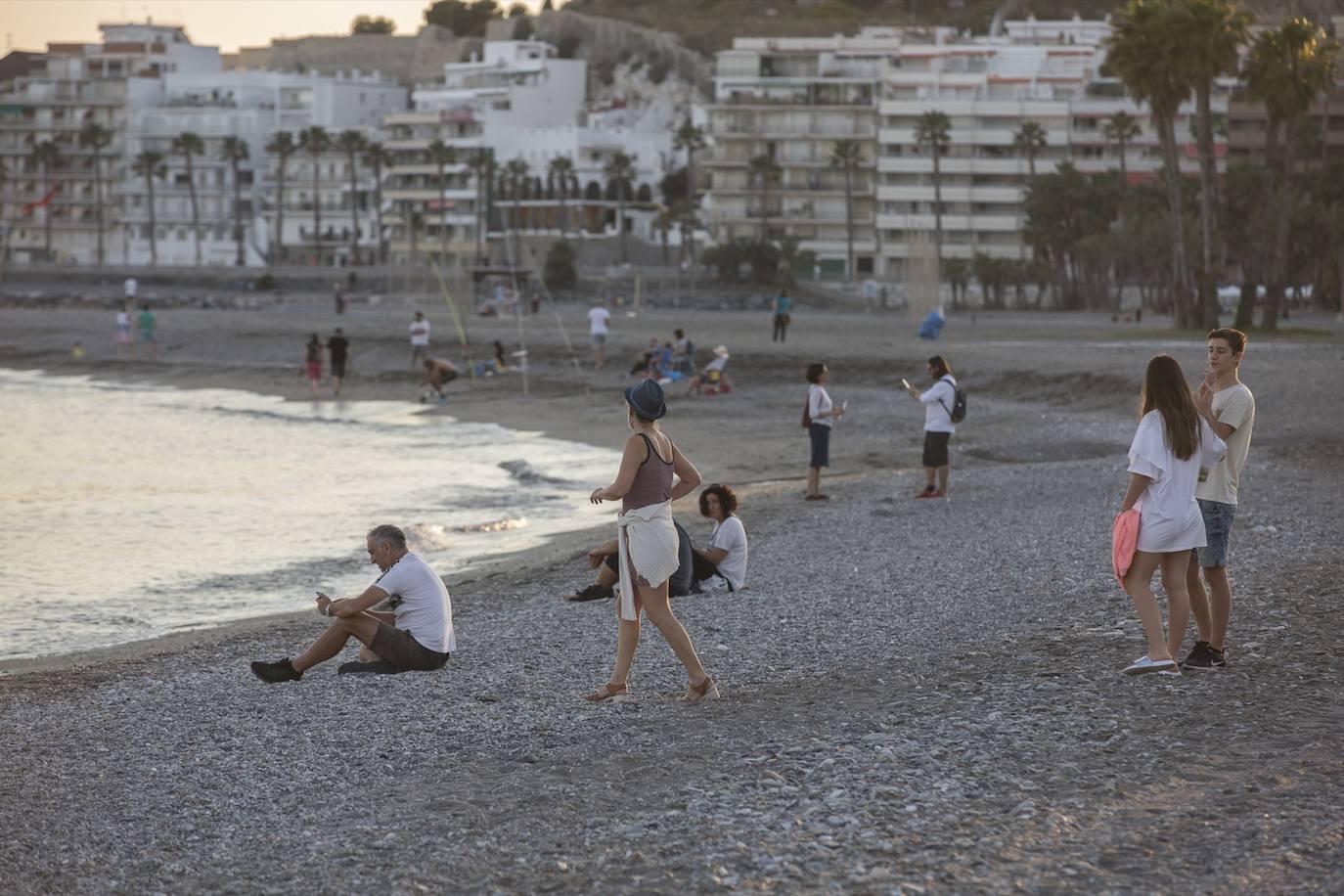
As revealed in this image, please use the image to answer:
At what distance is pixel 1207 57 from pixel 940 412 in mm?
29037

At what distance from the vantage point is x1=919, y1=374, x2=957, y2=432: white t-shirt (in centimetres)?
1661

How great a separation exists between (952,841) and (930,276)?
1796 inches

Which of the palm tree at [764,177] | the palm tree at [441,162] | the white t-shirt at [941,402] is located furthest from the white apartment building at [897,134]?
the white t-shirt at [941,402]

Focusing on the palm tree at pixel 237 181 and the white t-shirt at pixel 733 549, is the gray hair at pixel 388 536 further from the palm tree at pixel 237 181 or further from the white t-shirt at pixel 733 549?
the palm tree at pixel 237 181

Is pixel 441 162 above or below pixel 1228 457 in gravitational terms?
above

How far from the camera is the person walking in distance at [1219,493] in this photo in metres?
8.29

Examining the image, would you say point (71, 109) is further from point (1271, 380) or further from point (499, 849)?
point (499, 849)

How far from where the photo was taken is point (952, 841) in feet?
20.7

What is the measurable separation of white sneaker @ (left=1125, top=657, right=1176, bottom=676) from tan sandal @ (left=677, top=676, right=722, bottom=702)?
2.04 meters

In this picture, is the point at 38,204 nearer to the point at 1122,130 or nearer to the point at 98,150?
the point at 98,150

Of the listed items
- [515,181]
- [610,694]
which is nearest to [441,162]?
[515,181]

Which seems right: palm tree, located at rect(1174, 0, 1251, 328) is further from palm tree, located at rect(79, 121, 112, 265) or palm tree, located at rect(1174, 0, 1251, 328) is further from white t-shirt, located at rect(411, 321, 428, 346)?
palm tree, located at rect(79, 121, 112, 265)

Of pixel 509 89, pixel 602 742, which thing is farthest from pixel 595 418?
pixel 509 89

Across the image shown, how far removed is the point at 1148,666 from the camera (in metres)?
8.49
